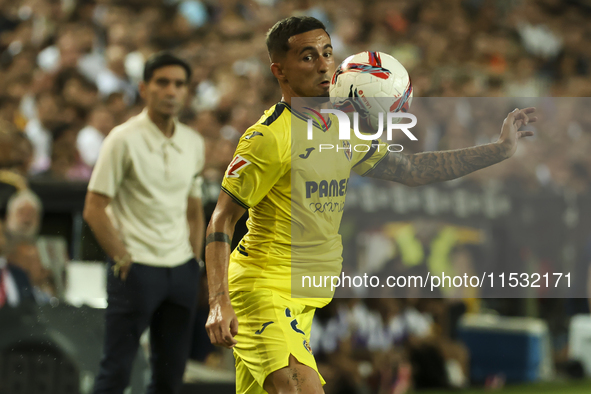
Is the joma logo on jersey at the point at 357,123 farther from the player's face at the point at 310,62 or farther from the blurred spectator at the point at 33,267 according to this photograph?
the blurred spectator at the point at 33,267

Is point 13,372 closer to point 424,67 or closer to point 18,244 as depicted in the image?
point 18,244

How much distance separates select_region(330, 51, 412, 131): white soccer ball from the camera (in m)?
3.38

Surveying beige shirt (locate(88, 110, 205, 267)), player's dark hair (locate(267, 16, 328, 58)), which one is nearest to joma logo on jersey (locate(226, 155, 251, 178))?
player's dark hair (locate(267, 16, 328, 58))

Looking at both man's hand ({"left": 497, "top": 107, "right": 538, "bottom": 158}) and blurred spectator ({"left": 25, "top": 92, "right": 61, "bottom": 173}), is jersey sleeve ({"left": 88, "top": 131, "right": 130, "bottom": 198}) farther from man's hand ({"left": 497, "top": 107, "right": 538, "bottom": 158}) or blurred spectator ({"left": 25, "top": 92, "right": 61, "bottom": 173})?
man's hand ({"left": 497, "top": 107, "right": 538, "bottom": 158})

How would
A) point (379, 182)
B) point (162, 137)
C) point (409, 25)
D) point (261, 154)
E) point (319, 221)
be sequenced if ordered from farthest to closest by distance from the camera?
point (409, 25) → point (379, 182) → point (162, 137) → point (319, 221) → point (261, 154)

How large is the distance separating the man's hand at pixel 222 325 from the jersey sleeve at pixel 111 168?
Answer: 1789 millimetres

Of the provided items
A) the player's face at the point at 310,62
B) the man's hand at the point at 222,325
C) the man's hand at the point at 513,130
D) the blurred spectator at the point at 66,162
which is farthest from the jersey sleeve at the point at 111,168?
→ the man's hand at the point at 513,130

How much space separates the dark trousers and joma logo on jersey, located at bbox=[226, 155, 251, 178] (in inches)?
66.5

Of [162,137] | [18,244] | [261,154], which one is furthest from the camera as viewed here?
[18,244]

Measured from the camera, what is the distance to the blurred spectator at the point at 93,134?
6.22 m

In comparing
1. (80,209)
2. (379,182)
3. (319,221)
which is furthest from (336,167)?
(379,182)

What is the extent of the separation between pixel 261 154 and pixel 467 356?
5.68 metres

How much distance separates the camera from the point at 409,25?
31.4 feet

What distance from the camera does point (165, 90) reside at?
4.71 m
